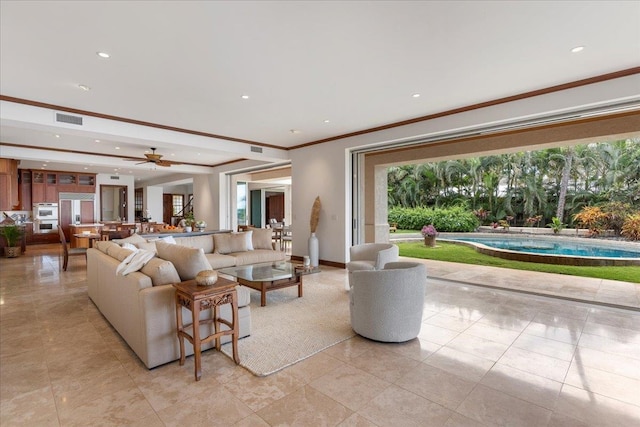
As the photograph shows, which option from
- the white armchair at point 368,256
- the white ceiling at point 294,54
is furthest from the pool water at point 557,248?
the white ceiling at point 294,54

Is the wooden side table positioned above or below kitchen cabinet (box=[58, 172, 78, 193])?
below

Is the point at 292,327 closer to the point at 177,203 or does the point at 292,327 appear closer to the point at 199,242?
the point at 199,242

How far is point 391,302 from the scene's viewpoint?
3062 millimetres

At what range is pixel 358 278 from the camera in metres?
3.25

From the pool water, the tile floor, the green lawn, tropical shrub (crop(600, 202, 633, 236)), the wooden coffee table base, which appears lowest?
the tile floor

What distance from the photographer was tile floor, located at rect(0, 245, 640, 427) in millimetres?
2064

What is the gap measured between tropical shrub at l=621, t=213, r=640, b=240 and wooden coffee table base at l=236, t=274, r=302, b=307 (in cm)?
835

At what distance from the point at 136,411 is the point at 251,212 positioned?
13360 mm

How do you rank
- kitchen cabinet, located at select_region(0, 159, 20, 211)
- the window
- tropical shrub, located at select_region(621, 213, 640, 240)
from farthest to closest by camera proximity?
the window → kitchen cabinet, located at select_region(0, 159, 20, 211) → tropical shrub, located at select_region(621, 213, 640, 240)

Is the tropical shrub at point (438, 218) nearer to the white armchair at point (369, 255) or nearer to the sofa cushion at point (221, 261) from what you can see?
the white armchair at point (369, 255)

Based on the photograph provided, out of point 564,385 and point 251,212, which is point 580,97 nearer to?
point 564,385

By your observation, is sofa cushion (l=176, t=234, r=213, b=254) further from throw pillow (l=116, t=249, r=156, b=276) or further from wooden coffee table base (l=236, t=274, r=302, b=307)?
throw pillow (l=116, t=249, r=156, b=276)

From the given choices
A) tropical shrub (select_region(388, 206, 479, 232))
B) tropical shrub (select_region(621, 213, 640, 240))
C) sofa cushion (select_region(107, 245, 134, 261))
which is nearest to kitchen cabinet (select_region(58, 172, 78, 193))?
sofa cushion (select_region(107, 245, 134, 261))

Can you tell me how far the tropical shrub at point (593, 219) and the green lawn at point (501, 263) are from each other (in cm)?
279
